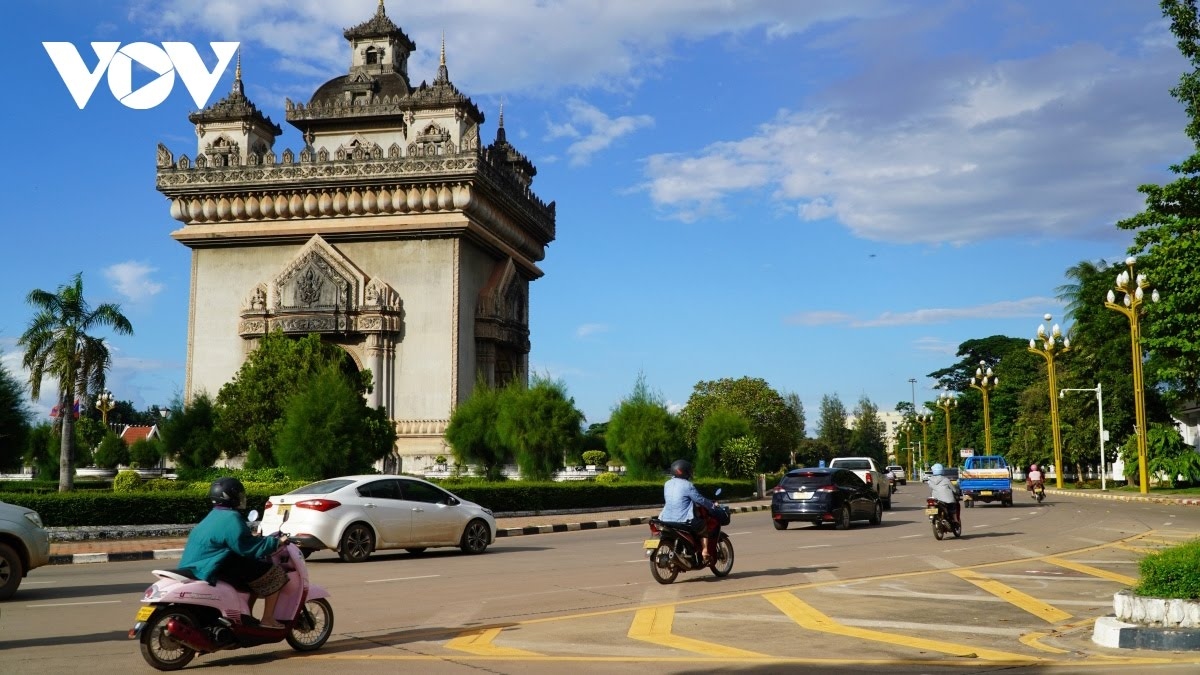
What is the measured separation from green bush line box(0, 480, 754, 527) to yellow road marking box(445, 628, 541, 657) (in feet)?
40.0

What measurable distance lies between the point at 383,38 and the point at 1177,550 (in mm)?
50870

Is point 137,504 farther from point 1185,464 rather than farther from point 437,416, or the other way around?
point 1185,464

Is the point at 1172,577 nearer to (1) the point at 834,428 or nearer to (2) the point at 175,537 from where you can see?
(2) the point at 175,537

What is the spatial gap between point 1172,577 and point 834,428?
122m

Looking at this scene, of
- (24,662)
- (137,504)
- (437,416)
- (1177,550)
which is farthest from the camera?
(437,416)

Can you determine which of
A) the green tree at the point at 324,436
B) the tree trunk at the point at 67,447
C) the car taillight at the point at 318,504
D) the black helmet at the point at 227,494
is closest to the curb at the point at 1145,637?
the black helmet at the point at 227,494

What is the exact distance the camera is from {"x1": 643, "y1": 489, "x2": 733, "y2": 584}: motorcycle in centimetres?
1420

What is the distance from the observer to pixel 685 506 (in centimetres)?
1445

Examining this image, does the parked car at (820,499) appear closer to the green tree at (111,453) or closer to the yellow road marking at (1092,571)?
the yellow road marking at (1092,571)

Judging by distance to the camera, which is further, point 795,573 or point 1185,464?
point 1185,464

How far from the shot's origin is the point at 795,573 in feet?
50.4

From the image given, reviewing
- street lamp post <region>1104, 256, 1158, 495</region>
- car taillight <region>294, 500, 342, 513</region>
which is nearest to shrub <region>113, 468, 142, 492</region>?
car taillight <region>294, 500, 342, 513</region>

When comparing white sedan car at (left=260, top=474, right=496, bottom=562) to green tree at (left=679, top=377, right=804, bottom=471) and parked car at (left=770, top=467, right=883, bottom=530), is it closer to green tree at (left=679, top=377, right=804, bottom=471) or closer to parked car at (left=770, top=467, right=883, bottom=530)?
parked car at (left=770, top=467, right=883, bottom=530)

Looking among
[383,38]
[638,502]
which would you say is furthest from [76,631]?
[383,38]
